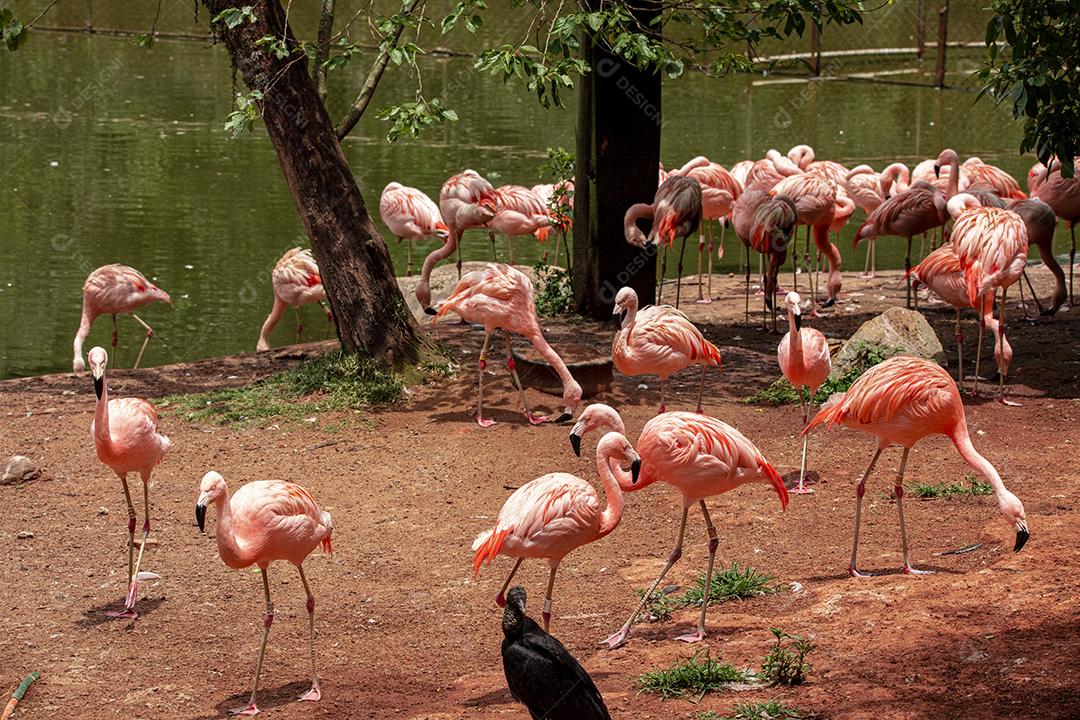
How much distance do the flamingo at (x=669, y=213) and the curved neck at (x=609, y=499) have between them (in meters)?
4.70

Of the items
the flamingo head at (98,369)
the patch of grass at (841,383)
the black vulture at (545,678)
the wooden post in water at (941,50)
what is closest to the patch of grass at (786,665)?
the black vulture at (545,678)

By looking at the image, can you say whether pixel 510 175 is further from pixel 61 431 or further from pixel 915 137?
pixel 61 431

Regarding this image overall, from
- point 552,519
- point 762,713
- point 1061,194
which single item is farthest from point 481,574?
point 1061,194

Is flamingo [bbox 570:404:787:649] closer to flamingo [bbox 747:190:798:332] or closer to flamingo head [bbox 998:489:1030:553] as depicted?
flamingo head [bbox 998:489:1030:553]

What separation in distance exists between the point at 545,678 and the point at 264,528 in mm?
1679

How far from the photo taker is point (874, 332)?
865 centimetres

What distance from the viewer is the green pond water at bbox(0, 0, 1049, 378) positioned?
11969 mm

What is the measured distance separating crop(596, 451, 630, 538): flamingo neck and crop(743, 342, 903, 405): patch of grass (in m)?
3.31

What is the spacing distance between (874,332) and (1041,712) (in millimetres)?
4710

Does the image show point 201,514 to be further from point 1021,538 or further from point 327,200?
point 327,200

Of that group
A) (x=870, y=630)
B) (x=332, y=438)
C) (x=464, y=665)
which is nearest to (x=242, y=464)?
(x=332, y=438)

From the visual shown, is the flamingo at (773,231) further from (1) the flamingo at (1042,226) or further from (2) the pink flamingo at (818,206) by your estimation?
(1) the flamingo at (1042,226)

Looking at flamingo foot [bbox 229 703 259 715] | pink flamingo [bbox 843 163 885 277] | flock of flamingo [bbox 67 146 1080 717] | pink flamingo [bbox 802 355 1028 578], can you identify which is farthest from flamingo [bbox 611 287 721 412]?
pink flamingo [bbox 843 163 885 277]

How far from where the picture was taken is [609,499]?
5.48m
